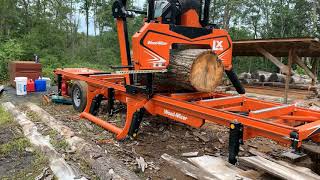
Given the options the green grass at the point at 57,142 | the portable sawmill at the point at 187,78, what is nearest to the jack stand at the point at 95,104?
the portable sawmill at the point at 187,78

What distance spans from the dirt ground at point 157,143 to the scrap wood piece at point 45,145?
0.54 ft

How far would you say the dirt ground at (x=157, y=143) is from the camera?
500 cm

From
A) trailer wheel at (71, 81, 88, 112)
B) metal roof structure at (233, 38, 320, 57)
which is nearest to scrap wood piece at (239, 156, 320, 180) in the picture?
trailer wheel at (71, 81, 88, 112)

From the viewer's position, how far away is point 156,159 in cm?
544

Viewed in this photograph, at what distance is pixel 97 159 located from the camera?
4879 mm

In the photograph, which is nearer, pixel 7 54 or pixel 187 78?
pixel 187 78

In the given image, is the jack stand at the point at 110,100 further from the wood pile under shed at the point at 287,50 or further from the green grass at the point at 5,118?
the wood pile under shed at the point at 287,50

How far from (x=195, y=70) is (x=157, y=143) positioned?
66.4 inches

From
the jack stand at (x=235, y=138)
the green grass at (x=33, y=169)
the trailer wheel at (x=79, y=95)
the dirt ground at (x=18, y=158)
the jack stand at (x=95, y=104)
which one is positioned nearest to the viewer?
the jack stand at (x=235, y=138)

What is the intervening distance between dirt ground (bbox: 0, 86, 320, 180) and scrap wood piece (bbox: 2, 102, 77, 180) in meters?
0.17

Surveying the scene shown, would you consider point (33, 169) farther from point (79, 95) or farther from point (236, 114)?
point (79, 95)

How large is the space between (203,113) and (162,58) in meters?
1.39

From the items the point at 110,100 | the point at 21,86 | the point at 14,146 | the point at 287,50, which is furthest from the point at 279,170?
the point at 21,86

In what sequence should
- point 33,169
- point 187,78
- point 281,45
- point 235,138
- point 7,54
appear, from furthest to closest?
point 7,54 < point 281,45 < point 187,78 < point 33,169 < point 235,138
